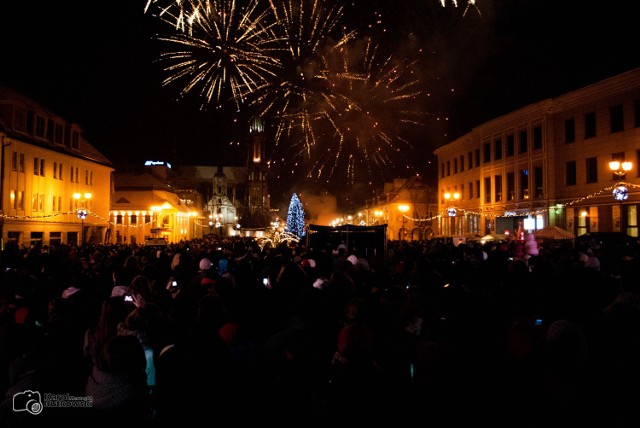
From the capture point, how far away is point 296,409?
4355 millimetres

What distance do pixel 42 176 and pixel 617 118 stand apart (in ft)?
116

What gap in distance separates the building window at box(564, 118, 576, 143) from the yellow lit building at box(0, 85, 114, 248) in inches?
1147

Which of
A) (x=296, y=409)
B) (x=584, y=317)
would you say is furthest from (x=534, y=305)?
(x=296, y=409)

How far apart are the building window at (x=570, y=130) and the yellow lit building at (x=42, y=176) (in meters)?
29.1

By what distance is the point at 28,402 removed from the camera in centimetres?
382

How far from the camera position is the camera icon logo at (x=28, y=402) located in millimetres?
3775

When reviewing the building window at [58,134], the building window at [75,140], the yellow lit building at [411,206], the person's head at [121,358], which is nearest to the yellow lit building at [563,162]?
the yellow lit building at [411,206]

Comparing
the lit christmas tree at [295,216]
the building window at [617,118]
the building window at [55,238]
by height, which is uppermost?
the building window at [617,118]

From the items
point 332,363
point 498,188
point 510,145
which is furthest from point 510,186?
point 332,363

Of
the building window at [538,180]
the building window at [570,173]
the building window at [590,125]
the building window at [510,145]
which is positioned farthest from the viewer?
the building window at [510,145]

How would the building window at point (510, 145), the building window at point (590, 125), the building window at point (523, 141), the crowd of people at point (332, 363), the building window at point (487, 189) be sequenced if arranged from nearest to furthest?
the crowd of people at point (332, 363)
the building window at point (590, 125)
the building window at point (523, 141)
the building window at point (510, 145)
the building window at point (487, 189)

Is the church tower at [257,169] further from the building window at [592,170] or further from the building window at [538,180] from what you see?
the building window at [592,170]

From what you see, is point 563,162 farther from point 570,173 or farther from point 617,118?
point 617,118

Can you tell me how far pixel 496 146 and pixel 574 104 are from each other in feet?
32.2
